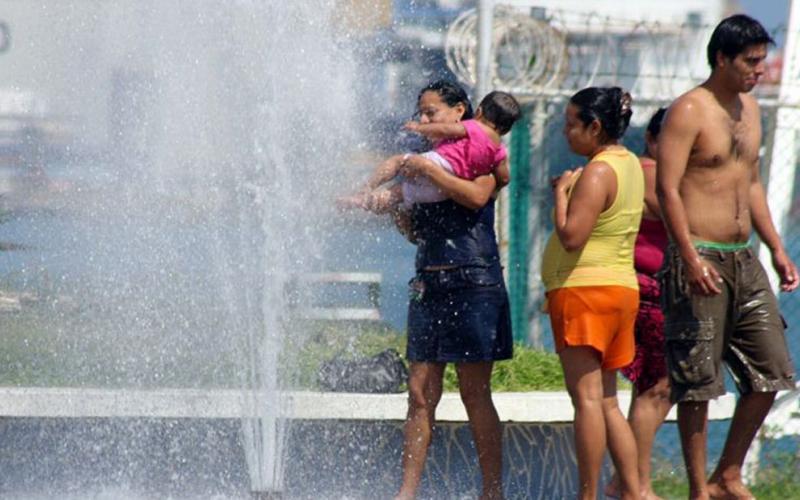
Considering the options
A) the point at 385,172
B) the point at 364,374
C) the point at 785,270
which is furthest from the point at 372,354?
the point at 785,270

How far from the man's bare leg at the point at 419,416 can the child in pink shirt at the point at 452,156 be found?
A: 2.10ft

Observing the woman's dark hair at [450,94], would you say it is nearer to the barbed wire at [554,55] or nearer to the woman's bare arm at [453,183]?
the woman's bare arm at [453,183]

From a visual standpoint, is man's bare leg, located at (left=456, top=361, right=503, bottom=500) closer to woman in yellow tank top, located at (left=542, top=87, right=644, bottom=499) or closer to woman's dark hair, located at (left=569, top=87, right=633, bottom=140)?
woman in yellow tank top, located at (left=542, top=87, right=644, bottom=499)

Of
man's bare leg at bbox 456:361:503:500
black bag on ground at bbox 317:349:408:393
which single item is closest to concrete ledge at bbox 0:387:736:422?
black bag on ground at bbox 317:349:408:393

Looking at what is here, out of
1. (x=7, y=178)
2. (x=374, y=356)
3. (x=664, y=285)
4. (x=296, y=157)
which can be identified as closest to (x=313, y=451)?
(x=374, y=356)

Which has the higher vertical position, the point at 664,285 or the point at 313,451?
the point at 664,285

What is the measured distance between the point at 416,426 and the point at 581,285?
0.88 meters

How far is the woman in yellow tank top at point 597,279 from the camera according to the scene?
5.12 m

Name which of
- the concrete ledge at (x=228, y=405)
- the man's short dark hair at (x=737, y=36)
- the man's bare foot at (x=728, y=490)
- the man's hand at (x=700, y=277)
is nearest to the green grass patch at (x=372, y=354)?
the concrete ledge at (x=228, y=405)

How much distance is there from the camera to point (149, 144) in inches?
246

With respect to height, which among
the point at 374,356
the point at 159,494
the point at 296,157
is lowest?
the point at 159,494

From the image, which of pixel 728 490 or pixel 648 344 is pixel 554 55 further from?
pixel 728 490

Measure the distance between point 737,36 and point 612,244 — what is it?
2.81ft

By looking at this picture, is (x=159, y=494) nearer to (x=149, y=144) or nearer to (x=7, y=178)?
(x=149, y=144)
